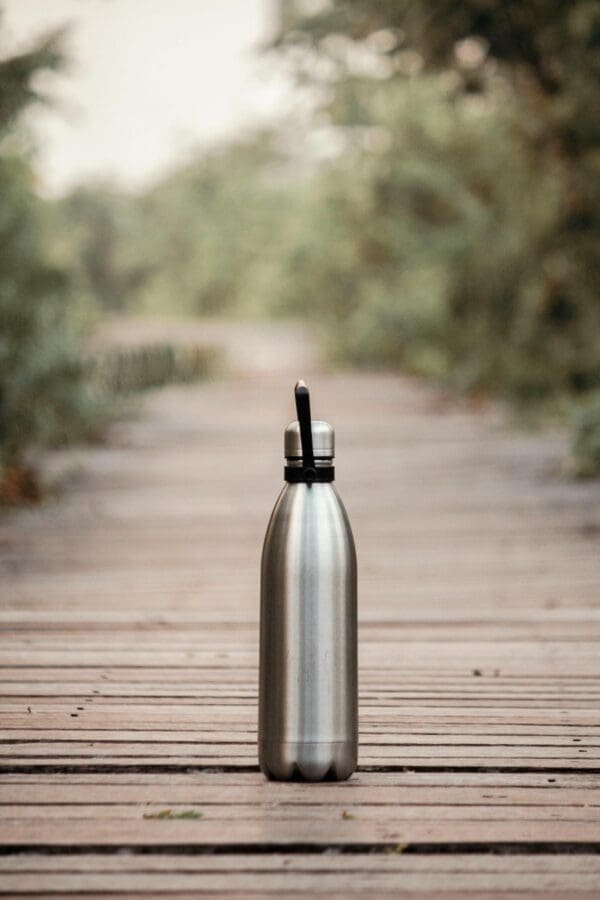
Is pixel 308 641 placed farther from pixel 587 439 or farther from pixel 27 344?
pixel 587 439

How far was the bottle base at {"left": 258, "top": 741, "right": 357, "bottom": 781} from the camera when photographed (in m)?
2.01

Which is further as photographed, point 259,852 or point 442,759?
point 442,759

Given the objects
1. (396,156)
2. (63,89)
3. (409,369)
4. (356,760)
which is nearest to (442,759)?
(356,760)

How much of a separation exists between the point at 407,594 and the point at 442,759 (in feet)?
6.03

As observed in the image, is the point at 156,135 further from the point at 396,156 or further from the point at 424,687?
the point at 424,687

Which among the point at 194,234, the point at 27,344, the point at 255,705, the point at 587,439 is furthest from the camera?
the point at 194,234

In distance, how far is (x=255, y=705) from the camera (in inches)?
99.9

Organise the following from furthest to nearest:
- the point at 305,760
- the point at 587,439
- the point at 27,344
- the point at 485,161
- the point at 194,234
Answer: the point at 194,234
the point at 485,161
the point at 587,439
the point at 27,344
the point at 305,760

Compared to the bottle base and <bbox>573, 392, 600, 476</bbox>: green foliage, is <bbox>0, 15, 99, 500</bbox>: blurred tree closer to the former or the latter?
<bbox>573, 392, 600, 476</bbox>: green foliage

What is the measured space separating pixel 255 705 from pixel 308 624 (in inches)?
21.6

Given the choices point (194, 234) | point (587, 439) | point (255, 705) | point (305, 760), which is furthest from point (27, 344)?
point (194, 234)

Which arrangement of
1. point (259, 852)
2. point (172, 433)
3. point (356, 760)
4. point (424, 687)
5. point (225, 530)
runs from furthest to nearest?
1. point (172, 433)
2. point (225, 530)
3. point (424, 687)
4. point (356, 760)
5. point (259, 852)

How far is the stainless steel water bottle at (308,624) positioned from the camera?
79.5 inches

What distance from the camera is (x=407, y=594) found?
3979 millimetres
